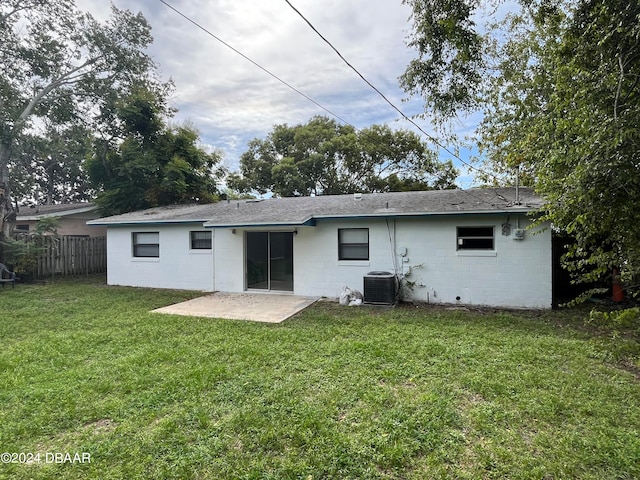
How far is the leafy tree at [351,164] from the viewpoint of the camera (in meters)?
25.0

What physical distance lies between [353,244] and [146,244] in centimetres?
717

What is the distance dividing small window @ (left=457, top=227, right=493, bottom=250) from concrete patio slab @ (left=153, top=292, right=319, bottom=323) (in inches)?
160

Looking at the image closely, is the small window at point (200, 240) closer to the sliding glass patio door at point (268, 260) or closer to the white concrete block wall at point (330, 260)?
the sliding glass patio door at point (268, 260)

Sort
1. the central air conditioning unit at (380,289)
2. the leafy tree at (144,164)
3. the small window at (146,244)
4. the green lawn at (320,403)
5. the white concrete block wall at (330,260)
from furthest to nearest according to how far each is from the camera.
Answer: the leafy tree at (144,164) < the small window at (146,244) < the white concrete block wall at (330,260) < the central air conditioning unit at (380,289) < the green lawn at (320,403)

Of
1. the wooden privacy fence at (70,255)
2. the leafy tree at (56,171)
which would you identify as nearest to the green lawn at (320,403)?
the wooden privacy fence at (70,255)

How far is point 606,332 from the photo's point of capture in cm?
605

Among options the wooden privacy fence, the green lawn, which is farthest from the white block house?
the wooden privacy fence

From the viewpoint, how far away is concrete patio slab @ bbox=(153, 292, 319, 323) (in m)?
7.51

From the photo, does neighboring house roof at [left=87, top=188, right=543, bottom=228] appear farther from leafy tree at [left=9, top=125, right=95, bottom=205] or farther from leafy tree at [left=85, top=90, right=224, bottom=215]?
leafy tree at [left=9, top=125, right=95, bottom=205]

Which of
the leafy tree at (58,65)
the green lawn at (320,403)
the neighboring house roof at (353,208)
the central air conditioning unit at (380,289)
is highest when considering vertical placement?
the leafy tree at (58,65)

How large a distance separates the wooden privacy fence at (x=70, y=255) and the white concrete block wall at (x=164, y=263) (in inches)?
108

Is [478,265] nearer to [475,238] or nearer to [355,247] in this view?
[475,238]

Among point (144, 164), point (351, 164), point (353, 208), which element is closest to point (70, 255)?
point (144, 164)

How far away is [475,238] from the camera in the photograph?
859cm
